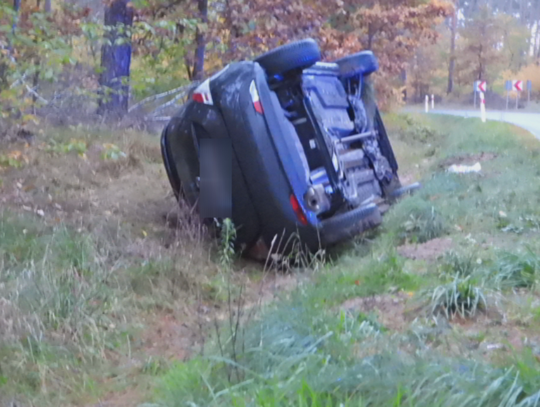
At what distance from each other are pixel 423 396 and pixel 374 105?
5.49 metres

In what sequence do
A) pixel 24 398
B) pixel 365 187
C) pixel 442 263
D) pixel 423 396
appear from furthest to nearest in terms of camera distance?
pixel 365 187, pixel 442 263, pixel 24 398, pixel 423 396

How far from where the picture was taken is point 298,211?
5.65 metres

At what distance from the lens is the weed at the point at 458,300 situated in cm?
396

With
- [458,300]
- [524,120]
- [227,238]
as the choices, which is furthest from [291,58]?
[524,120]

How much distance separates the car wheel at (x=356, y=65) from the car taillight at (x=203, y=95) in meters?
2.02

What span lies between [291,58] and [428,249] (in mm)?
2027

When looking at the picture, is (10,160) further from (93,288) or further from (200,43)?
(200,43)

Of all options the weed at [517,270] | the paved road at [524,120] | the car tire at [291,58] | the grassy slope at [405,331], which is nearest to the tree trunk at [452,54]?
the paved road at [524,120]

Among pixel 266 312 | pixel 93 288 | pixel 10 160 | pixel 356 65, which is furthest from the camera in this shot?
pixel 356 65

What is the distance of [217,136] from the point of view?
590 cm

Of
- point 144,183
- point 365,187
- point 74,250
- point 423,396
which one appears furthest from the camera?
point 144,183

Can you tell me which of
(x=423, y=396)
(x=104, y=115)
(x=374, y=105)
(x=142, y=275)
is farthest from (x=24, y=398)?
(x=104, y=115)

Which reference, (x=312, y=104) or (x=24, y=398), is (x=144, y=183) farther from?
(x=24, y=398)

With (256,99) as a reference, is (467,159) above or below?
below
